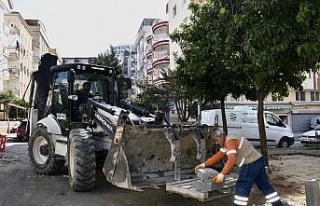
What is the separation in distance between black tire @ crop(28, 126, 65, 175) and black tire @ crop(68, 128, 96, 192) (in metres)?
2.08

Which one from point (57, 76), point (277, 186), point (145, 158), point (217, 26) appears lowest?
point (277, 186)

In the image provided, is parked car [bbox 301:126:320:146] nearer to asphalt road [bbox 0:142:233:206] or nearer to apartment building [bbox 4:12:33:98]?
asphalt road [bbox 0:142:233:206]

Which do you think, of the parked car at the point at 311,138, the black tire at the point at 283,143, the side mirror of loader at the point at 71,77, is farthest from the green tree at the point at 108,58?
the side mirror of loader at the point at 71,77

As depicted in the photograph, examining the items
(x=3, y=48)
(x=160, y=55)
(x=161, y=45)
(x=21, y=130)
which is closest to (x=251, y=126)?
(x=21, y=130)

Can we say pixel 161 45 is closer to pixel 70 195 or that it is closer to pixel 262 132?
pixel 262 132

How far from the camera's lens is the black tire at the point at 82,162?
27.0 ft

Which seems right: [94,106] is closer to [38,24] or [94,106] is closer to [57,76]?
[57,76]

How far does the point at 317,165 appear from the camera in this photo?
13.0 meters

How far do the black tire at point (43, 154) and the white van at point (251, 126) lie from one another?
1108cm

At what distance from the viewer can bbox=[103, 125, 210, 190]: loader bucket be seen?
7363 millimetres

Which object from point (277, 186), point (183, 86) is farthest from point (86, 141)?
point (183, 86)

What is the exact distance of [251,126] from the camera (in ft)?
69.3

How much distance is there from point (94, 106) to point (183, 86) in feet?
17.3

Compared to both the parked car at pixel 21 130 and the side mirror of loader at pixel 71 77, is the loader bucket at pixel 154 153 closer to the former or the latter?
the side mirror of loader at pixel 71 77
